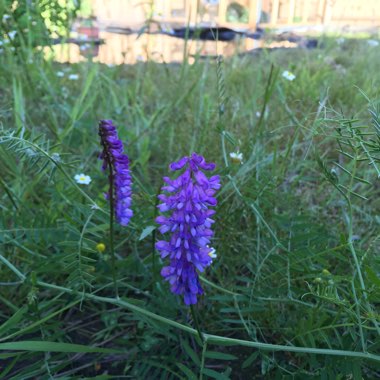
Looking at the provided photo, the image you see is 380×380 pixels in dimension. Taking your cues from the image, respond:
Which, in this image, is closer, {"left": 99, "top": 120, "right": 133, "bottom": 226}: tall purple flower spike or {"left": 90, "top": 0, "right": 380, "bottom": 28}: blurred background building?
{"left": 99, "top": 120, "right": 133, "bottom": 226}: tall purple flower spike

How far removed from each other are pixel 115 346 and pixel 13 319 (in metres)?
0.29

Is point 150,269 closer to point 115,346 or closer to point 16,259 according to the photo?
point 115,346

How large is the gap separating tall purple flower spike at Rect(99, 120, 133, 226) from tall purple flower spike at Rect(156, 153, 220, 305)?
16cm

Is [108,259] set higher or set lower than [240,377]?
higher

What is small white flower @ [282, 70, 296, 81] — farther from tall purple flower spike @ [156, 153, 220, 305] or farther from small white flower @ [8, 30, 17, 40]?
tall purple flower spike @ [156, 153, 220, 305]

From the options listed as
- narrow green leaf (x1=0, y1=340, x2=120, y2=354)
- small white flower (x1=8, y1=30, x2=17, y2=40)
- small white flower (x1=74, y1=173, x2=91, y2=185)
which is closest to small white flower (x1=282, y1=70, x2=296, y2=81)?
small white flower (x1=74, y1=173, x2=91, y2=185)

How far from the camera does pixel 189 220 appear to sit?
787 millimetres

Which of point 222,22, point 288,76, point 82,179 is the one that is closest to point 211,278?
point 82,179

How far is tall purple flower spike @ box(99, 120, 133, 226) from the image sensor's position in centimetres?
91

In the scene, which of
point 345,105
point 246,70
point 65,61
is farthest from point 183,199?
point 65,61

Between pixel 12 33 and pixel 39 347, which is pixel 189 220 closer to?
pixel 39 347

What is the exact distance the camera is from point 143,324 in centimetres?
113

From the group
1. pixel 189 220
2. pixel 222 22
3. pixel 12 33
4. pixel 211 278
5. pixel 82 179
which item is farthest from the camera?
pixel 222 22

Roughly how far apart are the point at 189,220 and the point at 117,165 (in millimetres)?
254
